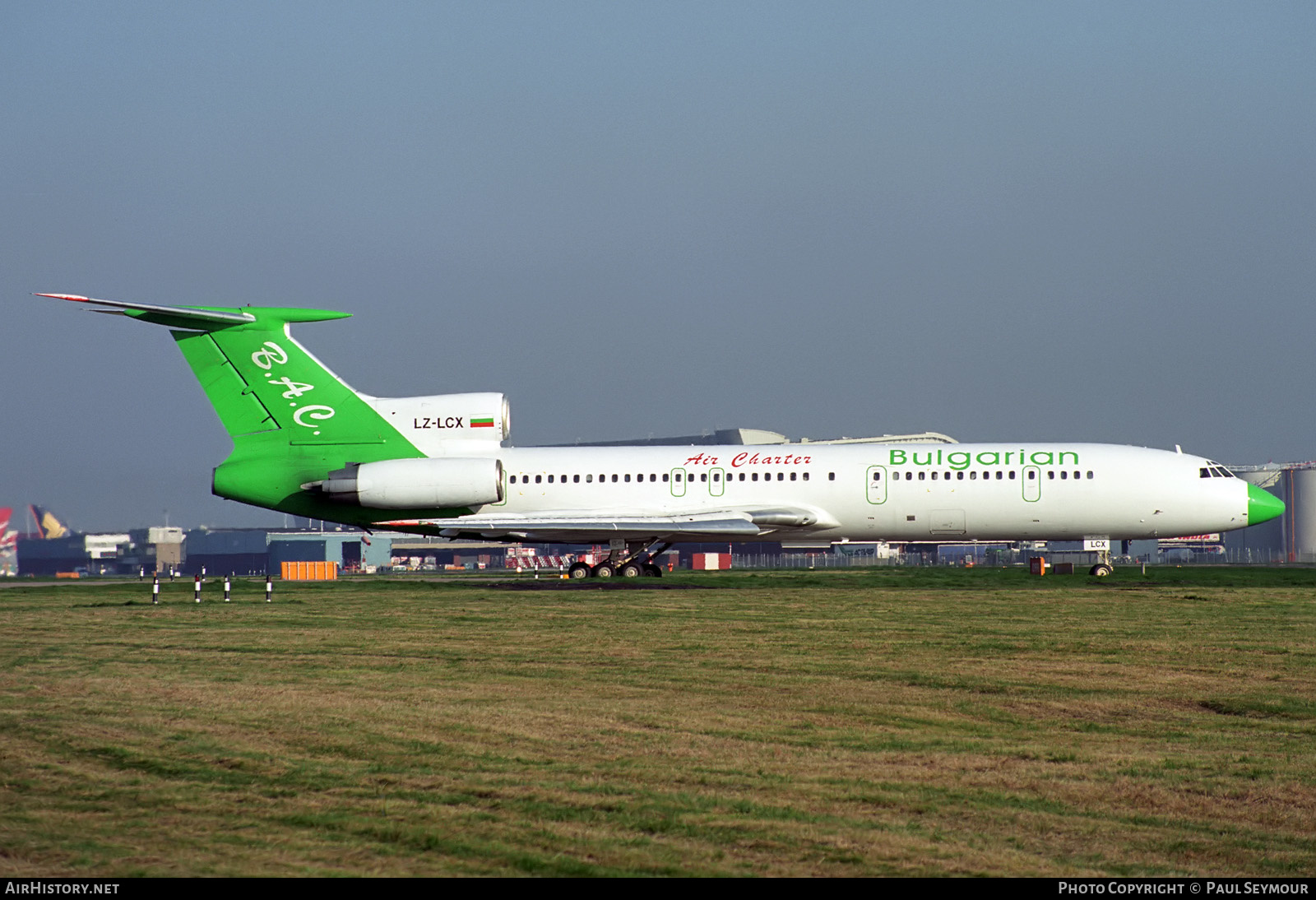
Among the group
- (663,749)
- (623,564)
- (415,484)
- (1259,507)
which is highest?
(415,484)

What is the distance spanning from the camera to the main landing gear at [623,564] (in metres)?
37.0

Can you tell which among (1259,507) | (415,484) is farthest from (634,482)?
(1259,507)

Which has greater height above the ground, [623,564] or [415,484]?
[415,484]

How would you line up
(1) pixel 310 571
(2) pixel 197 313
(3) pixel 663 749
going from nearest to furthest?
1. (3) pixel 663 749
2. (2) pixel 197 313
3. (1) pixel 310 571

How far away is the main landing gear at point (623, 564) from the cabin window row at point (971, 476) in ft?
22.1

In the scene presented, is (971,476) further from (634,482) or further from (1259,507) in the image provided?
(634,482)

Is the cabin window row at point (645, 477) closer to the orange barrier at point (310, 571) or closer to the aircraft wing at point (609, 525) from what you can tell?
the aircraft wing at point (609, 525)

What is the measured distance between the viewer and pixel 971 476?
Answer: 3556cm

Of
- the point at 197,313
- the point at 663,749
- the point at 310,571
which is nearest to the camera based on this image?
the point at 663,749

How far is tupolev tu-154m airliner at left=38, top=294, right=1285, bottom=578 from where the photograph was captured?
34906 millimetres

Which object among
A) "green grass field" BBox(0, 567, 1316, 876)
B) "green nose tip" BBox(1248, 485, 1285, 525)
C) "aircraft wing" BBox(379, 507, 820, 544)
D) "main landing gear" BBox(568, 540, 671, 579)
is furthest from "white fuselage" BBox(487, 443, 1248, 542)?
"green grass field" BBox(0, 567, 1316, 876)

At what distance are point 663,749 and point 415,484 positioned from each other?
25760 mm
